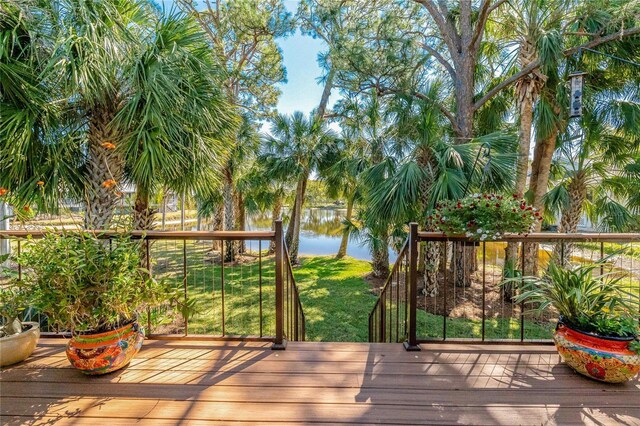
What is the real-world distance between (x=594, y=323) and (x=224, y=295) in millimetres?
3832

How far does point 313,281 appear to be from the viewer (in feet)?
26.6

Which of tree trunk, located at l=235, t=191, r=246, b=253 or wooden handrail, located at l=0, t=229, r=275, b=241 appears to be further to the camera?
tree trunk, located at l=235, t=191, r=246, b=253

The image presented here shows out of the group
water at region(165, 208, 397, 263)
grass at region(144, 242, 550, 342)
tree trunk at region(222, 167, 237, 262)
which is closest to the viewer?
grass at region(144, 242, 550, 342)

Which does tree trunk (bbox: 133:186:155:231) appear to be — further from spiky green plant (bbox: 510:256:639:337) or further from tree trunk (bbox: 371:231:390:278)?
tree trunk (bbox: 371:231:390:278)

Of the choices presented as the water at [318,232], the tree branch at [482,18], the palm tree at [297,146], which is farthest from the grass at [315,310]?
the tree branch at [482,18]

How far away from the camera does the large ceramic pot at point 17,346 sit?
191cm

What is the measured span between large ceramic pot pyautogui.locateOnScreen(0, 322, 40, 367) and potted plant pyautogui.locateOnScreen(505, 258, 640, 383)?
3504 millimetres

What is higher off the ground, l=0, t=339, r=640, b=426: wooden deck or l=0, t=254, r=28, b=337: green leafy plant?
l=0, t=254, r=28, b=337: green leafy plant

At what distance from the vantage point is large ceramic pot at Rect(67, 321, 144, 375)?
1.77m

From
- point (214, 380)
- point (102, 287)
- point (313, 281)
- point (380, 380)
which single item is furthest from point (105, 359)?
point (313, 281)

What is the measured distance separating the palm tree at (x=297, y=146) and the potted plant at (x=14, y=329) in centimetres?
679

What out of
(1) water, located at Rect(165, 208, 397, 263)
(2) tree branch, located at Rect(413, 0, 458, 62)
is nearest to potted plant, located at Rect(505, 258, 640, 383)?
(2) tree branch, located at Rect(413, 0, 458, 62)

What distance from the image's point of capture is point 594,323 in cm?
182

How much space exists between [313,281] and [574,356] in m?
6.62
